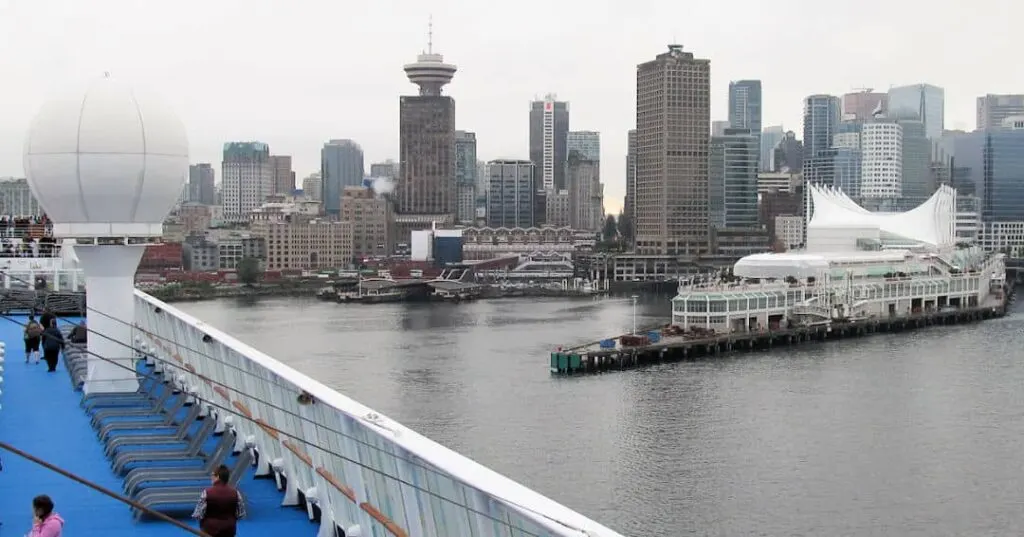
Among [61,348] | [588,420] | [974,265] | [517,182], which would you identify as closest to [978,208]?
[517,182]

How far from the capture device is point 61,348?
8.11m

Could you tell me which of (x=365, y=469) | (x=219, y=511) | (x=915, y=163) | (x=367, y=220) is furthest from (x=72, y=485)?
(x=915, y=163)

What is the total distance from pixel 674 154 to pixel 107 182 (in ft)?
238

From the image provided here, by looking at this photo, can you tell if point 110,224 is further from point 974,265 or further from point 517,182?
point 517,182

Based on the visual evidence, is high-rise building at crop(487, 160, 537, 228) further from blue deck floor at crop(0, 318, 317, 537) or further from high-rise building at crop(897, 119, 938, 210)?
blue deck floor at crop(0, 318, 317, 537)

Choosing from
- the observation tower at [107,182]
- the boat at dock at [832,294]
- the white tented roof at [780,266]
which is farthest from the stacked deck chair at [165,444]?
the white tented roof at [780,266]

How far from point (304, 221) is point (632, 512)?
2647 inches

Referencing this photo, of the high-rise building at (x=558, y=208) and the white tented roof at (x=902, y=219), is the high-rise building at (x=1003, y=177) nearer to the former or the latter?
the high-rise building at (x=558, y=208)

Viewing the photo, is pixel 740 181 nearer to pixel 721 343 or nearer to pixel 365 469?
pixel 721 343

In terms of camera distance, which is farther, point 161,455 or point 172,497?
point 161,455

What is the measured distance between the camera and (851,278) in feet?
124

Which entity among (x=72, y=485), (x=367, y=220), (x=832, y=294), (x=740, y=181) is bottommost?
(x=832, y=294)

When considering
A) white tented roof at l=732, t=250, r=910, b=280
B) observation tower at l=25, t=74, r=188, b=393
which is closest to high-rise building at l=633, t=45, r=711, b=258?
white tented roof at l=732, t=250, r=910, b=280

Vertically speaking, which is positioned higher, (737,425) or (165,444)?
(165,444)
